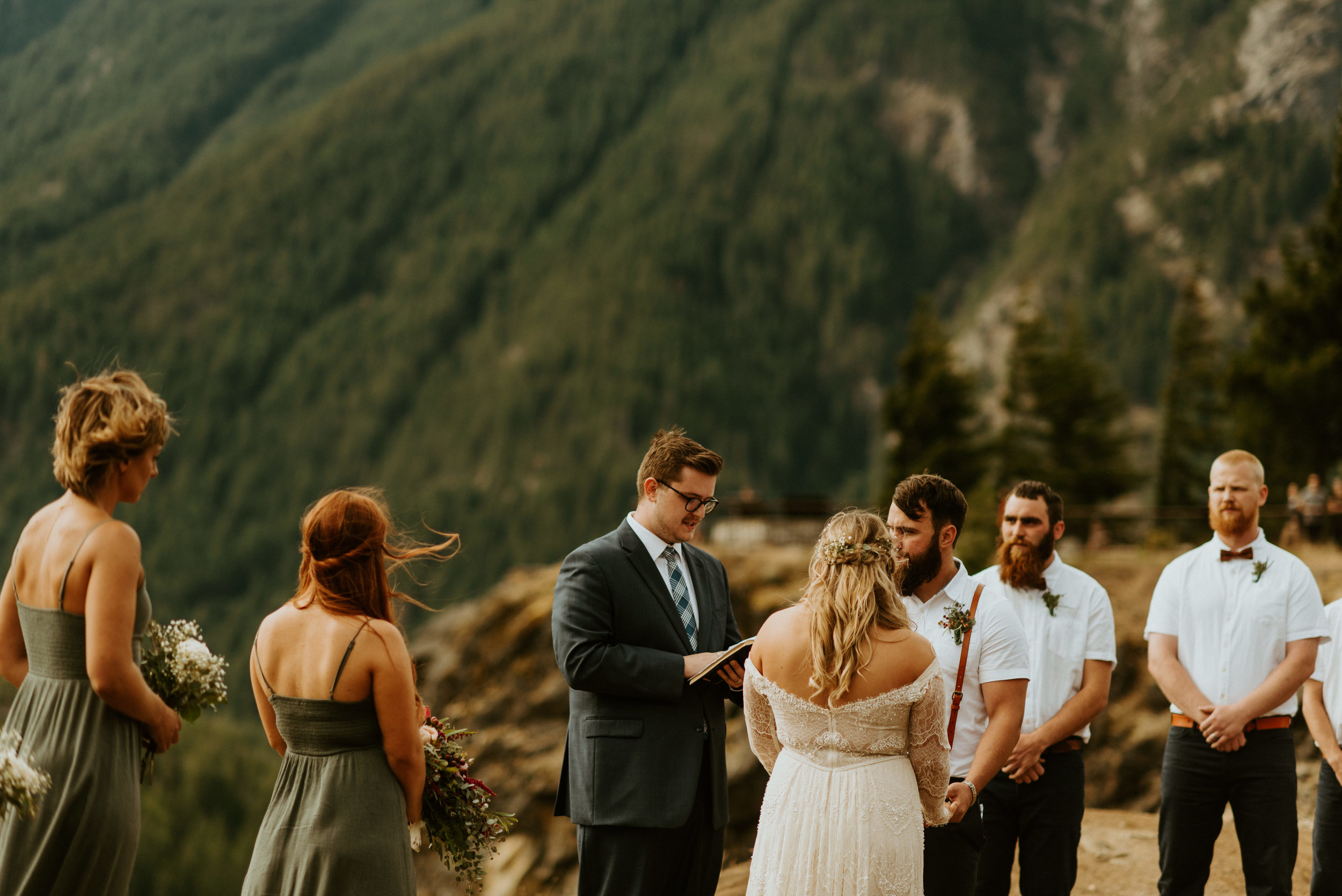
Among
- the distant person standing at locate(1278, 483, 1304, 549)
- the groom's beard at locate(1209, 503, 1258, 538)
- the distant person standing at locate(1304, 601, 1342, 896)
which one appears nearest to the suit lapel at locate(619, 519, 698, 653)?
the groom's beard at locate(1209, 503, 1258, 538)

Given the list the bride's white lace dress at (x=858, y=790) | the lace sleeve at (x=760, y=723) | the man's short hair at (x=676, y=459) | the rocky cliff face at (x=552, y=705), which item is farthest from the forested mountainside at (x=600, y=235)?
the bride's white lace dress at (x=858, y=790)

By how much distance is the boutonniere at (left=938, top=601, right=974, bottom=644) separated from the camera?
3834mm

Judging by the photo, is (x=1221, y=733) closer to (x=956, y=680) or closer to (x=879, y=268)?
(x=956, y=680)

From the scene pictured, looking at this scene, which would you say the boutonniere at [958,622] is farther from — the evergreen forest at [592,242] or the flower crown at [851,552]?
the evergreen forest at [592,242]

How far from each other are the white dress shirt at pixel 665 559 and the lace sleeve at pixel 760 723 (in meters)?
0.76

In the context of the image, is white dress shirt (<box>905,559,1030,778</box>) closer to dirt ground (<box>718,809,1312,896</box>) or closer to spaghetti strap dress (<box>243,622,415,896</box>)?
spaghetti strap dress (<box>243,622,415,896</box>)

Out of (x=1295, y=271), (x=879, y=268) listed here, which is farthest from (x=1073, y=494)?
(x=879, y=268)

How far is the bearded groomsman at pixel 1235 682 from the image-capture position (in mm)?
4605

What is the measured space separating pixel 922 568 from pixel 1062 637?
3.79ft

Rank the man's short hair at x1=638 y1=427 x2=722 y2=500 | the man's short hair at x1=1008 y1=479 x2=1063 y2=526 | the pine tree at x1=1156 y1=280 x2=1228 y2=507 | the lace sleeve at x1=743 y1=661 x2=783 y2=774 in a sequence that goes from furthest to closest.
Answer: the pine tree at x1=1156 y1=280 x2=1228 y2=507 < the man's short hair at x1=1008 y1=479 x2=1063 y2=526 < the man's short hair at x1=638 y1=427 x2=722 y2=500 < the lace sleeve at x1=743 y1=661 x2=783 y2=774

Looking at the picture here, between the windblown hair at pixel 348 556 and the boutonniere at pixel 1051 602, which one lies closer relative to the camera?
the windblown hair at pixel 348 556

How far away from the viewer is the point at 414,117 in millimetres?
125750

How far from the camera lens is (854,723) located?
128 inches

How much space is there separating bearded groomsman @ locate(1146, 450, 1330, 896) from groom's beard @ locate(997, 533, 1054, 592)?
1.69 ft
